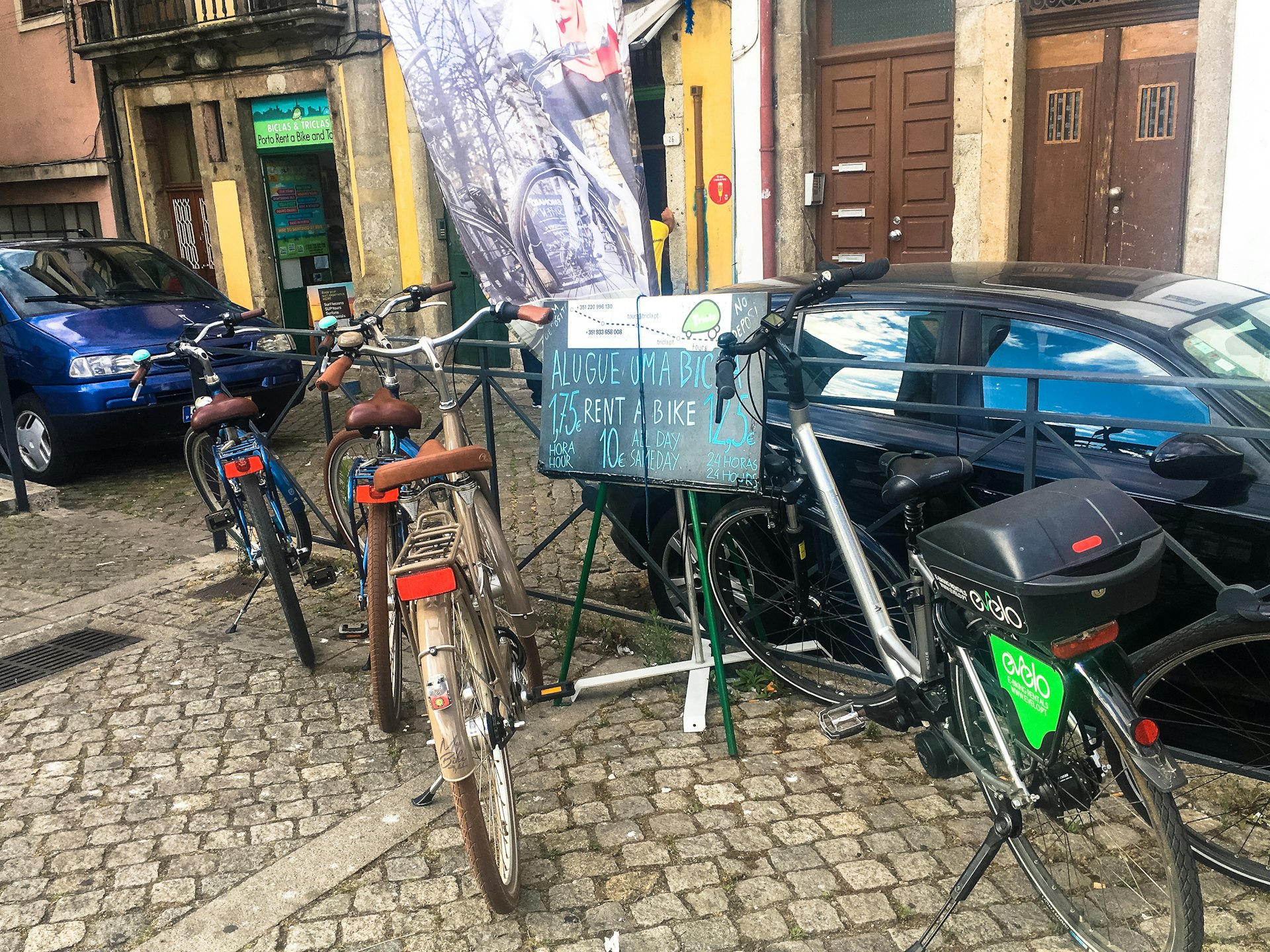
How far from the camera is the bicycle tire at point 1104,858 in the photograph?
2404 millimetres

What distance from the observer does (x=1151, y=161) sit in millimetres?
8539

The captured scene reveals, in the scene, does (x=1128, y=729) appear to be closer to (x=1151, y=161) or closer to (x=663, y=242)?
(x=1151, y=161)

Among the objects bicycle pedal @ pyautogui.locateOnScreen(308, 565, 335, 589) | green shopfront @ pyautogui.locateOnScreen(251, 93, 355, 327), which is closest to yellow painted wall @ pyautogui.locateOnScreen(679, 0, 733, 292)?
green shopfront @ pyautogui.locateOnScreen(251, 93, 355, 327)

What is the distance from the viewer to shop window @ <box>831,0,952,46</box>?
9.58 m

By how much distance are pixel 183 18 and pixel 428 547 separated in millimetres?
13824

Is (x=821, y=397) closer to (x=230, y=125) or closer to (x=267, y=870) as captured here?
(x=267, y=870)

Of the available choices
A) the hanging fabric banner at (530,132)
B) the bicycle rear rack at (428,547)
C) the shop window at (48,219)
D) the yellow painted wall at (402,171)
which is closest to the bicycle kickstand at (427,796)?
the bicycle rear rack at (428,547)

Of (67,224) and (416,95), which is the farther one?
(67,224)

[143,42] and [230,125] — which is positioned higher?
[143,42]

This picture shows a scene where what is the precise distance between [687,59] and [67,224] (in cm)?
1075

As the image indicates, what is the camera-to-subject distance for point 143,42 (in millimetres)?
14805

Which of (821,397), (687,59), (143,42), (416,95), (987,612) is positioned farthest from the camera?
(143,42)

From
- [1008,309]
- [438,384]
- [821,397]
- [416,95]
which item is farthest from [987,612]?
[416,95]

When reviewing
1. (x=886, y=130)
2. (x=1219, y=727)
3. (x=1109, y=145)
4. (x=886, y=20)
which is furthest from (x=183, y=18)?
(x=1219, y=727)
